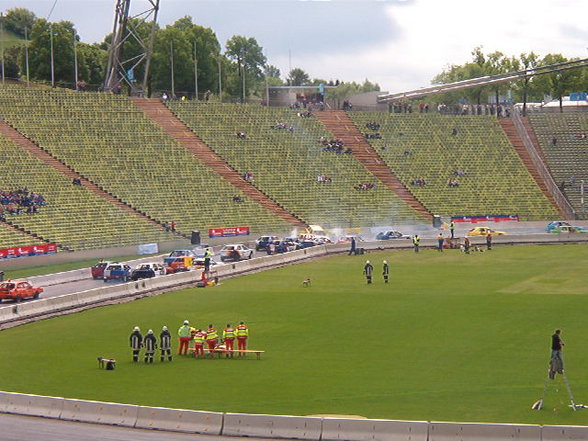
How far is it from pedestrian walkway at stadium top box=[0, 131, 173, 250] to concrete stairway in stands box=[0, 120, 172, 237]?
0.95 m

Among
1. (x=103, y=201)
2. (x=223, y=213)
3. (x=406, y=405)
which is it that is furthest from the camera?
(x=223, y=213)

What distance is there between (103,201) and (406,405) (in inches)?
2419

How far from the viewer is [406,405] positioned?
101 feet

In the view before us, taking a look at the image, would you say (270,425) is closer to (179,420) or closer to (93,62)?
(179,420)

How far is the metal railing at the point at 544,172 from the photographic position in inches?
4230

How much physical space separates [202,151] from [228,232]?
1816 cm

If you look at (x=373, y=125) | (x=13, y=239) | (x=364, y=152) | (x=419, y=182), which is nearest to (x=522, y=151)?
(x=419, y=182)

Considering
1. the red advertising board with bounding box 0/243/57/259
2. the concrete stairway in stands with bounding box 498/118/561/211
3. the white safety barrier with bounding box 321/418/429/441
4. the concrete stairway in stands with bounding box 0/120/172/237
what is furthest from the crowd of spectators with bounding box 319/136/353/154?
the white safety barrier with bounding box 321/418/429/441

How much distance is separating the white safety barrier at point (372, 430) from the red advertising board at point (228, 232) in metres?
62.0

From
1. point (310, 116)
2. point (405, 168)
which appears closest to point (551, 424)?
point (405, 168)

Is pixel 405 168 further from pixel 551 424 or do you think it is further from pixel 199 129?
pixel 551 424

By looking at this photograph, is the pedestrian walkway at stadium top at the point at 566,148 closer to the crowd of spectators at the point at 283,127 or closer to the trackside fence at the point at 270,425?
the crowd of spectators at the point at 283,127

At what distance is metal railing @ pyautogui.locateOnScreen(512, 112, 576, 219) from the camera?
10744cm

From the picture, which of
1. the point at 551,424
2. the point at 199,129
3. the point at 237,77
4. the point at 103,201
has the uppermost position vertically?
the point at 237,77
